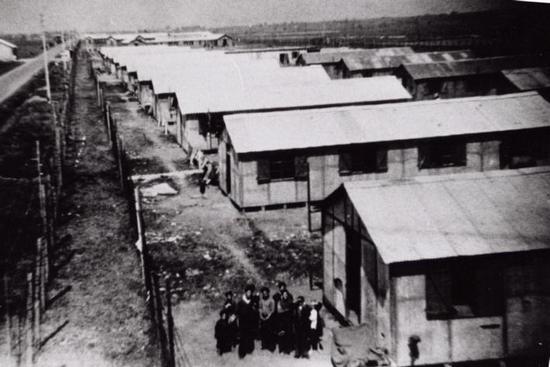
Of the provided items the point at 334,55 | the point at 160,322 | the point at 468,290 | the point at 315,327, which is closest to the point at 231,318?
the point at 160,322

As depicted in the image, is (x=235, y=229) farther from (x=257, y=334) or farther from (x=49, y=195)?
(x=49, y=195)

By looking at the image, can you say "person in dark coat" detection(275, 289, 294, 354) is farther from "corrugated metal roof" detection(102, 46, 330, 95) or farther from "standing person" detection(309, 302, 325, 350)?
"corrugated metal roof" detection(102, 46, 330, 95)

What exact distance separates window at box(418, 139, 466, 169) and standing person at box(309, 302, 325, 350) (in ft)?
39.2

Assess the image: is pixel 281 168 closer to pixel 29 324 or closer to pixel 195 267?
pixel 195 267

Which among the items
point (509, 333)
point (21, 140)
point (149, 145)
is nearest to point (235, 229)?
point (509, 333)

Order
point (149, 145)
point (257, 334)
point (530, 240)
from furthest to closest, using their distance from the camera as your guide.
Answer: point (149, 145), point (257, 334), point (530, 240)

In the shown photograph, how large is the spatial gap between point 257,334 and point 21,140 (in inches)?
1105

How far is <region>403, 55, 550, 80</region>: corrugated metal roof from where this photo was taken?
40.1 m

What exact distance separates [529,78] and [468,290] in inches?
1111

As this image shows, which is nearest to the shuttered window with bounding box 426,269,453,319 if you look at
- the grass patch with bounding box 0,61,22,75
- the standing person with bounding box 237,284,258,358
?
the standing person with bounding box 237,284,258,358

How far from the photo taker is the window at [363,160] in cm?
2134

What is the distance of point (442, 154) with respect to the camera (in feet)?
71.4

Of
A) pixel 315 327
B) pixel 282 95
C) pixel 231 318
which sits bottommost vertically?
pixel 315 327

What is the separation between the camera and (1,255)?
55.6 feet
